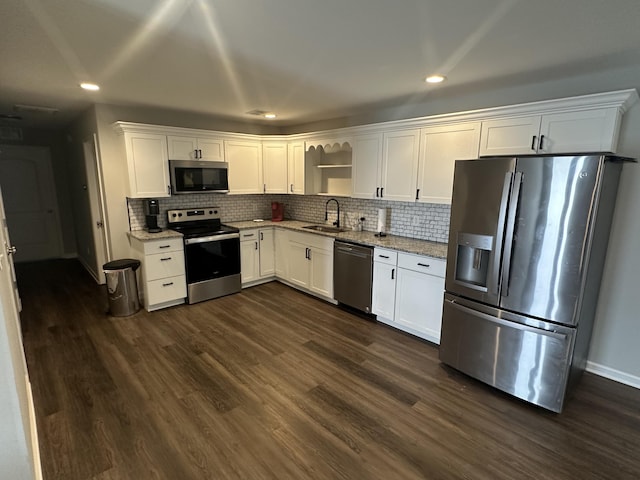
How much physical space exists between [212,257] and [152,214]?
952mm

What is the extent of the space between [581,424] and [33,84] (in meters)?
5.33

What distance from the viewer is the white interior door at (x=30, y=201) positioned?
229 inches

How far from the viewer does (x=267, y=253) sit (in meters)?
4.97

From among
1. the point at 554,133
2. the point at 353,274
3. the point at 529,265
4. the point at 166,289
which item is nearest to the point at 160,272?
the point at 166,289

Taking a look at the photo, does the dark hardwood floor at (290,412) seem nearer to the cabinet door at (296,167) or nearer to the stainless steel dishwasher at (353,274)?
the stainless steel dishwasher at (353,274)

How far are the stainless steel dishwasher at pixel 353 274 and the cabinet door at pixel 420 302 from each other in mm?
415

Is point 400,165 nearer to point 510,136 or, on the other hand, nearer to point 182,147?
point 510,136

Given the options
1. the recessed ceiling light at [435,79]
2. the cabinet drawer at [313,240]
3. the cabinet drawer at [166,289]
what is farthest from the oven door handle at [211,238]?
the recessed ceiling light at [435,79]

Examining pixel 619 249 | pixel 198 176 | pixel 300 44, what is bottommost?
pixel 619 249

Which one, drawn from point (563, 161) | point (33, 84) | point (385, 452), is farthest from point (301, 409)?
point (33, 84)

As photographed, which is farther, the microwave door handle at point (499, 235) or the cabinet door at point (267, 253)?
the cabinet door at point (267, 253)

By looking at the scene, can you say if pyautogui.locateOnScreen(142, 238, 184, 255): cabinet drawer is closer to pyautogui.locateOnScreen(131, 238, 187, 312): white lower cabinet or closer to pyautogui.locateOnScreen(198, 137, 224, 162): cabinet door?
pyautogui.locateOnScreen(131, 238, 187, 312): white lower cabinet

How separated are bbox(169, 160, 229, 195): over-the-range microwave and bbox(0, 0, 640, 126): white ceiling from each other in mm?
1095

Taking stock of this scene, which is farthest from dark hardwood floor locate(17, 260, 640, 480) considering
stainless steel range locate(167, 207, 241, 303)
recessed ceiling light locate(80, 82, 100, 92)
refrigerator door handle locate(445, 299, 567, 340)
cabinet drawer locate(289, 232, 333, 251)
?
recessed ceiling light locate(80, 82, 100, 92)
